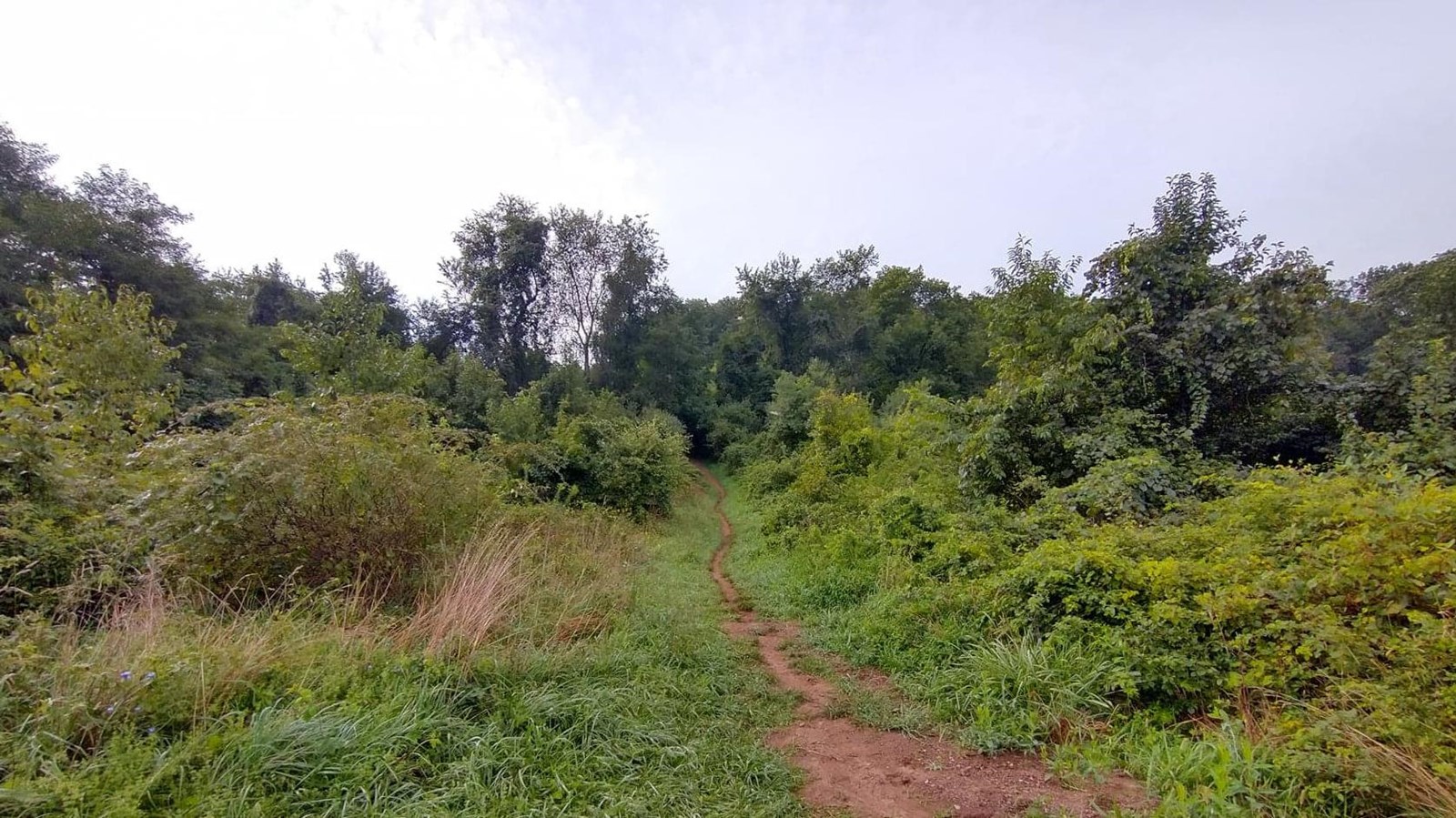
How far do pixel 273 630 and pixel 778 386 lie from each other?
2195 cm

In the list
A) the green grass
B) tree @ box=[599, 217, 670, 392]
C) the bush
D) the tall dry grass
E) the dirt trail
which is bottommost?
the dirt trail

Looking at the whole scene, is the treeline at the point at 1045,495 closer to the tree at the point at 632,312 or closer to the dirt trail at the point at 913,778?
the dirt trail at the point at 913,778

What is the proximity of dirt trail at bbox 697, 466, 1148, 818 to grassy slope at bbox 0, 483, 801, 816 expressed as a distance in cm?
25

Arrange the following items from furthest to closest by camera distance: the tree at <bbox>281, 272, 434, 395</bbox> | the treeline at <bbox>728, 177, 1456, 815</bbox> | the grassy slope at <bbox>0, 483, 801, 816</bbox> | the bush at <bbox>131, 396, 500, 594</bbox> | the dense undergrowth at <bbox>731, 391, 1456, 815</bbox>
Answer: the tree at <bbox>281, 272, 434, 395</bbox> < the bush at <bbox>131, 396, 500, 594</bbox> < the treeline at <bbox>728, 177, 1456, 815</bbox> < the dense undergrowth at <bbox>731, 391, 1456, 815</bbox> < the grassy slope at <bbox>0, 483, 801, 816</bbox>

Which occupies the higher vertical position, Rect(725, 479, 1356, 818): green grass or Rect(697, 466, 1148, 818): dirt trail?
Rect(725, 479, 1356, 818): green grass

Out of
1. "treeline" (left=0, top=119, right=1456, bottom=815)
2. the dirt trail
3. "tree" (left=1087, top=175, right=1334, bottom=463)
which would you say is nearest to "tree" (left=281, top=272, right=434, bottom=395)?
"treeline" (left=0, top=119, right=1456, bottom=815)

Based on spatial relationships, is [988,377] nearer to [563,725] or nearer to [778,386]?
[778,386]

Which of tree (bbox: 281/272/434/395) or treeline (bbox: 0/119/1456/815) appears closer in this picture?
treeline (bbox: 0/119/1456/815)

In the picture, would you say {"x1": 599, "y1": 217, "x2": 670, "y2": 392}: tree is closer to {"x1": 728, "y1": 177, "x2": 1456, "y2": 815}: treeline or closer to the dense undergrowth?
{"x1": 728, "y1": 177, "x2": 1456, "y2": 815}: treeline

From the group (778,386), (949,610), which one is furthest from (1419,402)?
(778,386)

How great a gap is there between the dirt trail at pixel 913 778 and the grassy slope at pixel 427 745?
0.81 feet

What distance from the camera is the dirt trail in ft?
10.4

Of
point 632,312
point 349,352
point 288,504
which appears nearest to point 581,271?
point 632,312

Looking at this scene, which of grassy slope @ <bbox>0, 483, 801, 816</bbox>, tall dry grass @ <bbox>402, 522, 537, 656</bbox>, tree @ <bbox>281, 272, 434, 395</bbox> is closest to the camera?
grassy slope @ <bbox>0, 483, 801, 816</bbox>
